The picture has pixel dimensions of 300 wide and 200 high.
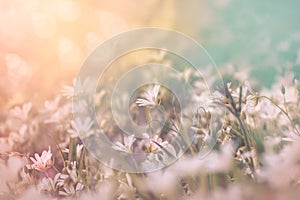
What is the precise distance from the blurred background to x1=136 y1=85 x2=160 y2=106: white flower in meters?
0.15

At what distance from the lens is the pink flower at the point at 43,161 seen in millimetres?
1177

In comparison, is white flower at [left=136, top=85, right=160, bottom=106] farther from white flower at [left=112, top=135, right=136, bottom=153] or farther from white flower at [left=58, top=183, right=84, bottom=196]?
white flower at [left=58, top=183, right=84, bottom=196]

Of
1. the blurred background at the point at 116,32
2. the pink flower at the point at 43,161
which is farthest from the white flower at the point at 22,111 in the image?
the pink flower at the point at 43,161

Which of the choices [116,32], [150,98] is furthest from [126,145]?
[116,32]

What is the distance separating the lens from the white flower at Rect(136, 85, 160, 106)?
1.12m

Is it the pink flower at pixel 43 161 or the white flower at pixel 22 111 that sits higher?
the white flower at pixel 22 111

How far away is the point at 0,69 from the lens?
→ 131cm

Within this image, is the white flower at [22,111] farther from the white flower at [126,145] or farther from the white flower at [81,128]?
the white flower at [126,145]

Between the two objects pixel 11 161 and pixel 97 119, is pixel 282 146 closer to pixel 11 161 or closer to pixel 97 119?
pixel 97 119

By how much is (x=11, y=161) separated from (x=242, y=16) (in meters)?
0.66

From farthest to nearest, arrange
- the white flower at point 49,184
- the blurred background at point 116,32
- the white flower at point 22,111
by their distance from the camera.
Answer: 1. the white flower at point 22,111
2. the white flower at point 49,184
3. the blurred background at point 116,32

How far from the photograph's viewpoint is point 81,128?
119 cm

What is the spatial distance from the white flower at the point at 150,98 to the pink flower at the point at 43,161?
0.84 ft

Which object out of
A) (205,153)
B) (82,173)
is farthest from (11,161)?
(205,153)
